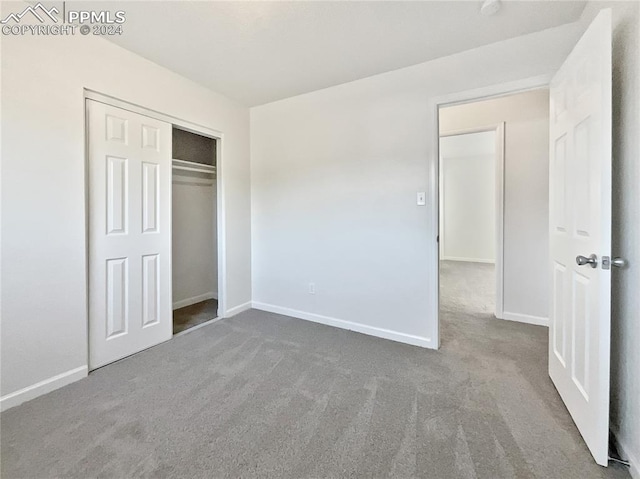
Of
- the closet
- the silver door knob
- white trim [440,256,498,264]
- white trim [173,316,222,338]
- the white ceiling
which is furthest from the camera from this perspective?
white trim [440,256,498,264]

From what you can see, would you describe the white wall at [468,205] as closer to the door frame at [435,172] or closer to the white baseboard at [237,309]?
the door frame at [435,172]

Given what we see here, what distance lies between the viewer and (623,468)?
50.0 inches

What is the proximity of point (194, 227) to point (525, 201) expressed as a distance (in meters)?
3.98

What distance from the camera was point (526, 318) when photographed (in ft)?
10.1

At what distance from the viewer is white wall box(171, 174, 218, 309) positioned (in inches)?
146

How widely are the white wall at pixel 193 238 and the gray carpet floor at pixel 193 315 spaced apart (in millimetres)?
174

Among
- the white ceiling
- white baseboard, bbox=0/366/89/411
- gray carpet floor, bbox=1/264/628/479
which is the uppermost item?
the white ceiling

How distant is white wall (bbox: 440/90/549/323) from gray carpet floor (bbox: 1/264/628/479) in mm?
798

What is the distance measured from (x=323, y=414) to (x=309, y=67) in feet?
8.77

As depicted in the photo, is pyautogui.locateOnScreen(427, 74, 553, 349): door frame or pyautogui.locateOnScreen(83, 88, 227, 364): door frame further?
pyautogui.locateOnScreen(427, 74, 553, 349): door frame

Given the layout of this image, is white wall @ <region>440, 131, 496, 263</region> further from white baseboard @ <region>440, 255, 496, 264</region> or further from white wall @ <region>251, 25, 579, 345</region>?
white wall @ <region>251, 25, 579, 345</region>

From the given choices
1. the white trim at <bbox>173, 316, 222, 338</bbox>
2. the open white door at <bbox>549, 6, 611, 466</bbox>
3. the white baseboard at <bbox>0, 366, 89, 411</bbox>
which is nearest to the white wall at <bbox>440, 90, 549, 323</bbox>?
the open white door at <bbox>549, 6, 611, 466</bbox>

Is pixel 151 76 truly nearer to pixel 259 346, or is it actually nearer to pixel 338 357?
pixel 259 346

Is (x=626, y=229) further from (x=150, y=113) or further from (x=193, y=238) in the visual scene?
(x=193, y=238)
